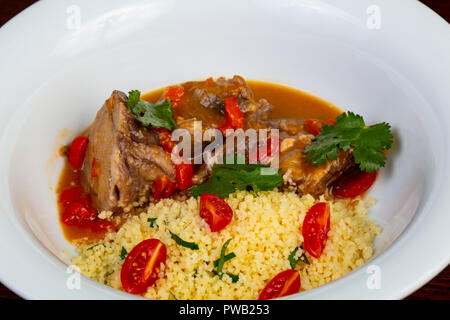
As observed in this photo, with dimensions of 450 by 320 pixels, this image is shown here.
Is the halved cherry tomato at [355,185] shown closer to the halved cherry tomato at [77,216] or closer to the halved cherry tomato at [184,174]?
the halved cherry tomato at [184,174]

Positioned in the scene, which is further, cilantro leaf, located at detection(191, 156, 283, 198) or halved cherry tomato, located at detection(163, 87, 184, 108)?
halved cherry tomato, located at detection(163, 87, 184, 108)

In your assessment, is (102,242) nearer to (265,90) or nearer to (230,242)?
(230,242)

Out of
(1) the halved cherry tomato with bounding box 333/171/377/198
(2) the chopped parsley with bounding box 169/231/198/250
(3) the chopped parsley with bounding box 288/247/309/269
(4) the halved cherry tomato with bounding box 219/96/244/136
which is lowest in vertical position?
(3) the chopped parsley with bounding box 288/247/309/269

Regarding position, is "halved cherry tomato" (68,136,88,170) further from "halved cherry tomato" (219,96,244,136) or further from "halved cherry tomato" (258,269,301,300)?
"halved cherry tomato" (258,269,301,300)

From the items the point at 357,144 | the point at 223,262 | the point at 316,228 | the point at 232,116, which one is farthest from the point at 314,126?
the point at 223,262

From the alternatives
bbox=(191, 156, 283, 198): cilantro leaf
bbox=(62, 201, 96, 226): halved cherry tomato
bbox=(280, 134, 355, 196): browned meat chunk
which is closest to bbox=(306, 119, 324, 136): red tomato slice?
bbox=(280, 134, 355, 196): browned meat chunk

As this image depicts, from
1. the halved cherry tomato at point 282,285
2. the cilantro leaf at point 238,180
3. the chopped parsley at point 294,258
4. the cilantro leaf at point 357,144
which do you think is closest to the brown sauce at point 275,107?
the cilantro leaf at point 238,180

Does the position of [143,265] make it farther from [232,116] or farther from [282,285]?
[232,116]
